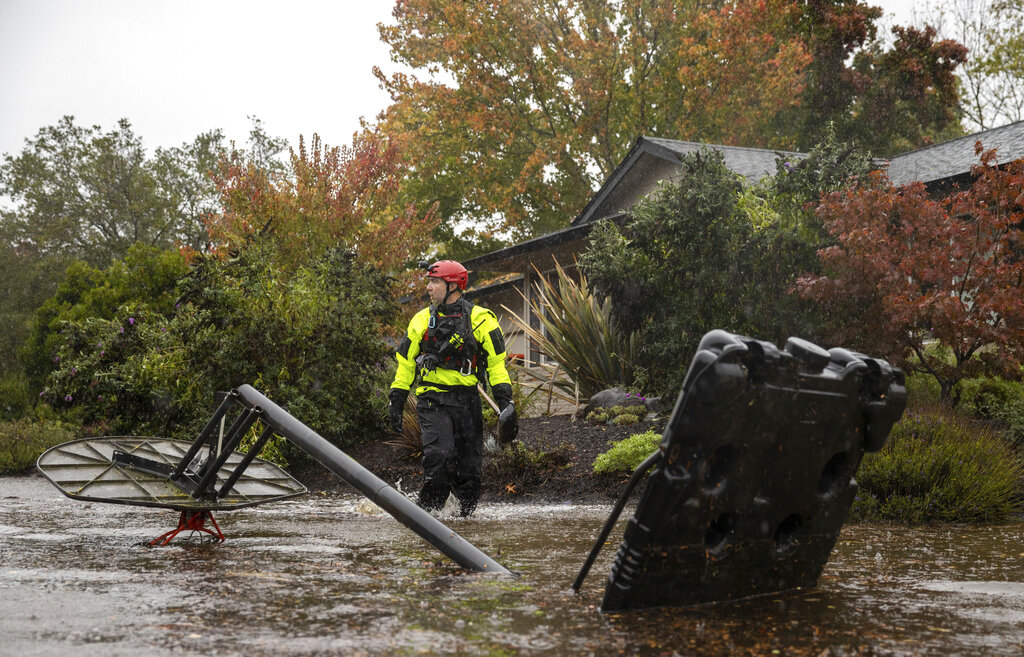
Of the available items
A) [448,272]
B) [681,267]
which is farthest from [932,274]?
[448,272]

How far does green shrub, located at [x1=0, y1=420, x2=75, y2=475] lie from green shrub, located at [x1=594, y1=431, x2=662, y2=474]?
29.7 feet

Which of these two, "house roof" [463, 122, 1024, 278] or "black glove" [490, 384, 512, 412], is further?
"house roof" [463, 122, 1024, 278]

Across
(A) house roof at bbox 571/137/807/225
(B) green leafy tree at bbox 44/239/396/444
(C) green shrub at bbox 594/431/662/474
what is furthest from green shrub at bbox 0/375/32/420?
(C) green shrub at bbox 594/431/662/474

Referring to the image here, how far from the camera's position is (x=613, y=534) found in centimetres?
626

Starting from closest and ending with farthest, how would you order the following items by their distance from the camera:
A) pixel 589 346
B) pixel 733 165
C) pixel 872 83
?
1. pixel 589 346
2. pixel 733 165
3. pixel 872 83

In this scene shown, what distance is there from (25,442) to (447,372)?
421 inches

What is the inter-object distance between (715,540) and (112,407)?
1244 centimetres

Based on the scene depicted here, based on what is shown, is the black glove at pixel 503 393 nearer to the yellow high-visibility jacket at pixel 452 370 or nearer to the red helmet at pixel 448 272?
the yellow high-visibility jacket at pixel 452 370

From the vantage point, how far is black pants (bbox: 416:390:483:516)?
725 centimetres

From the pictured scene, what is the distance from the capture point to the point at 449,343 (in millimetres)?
7238

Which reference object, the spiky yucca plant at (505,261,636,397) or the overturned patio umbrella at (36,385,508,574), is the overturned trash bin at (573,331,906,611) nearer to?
the overturned patio umbrella at (36,385,508,574)

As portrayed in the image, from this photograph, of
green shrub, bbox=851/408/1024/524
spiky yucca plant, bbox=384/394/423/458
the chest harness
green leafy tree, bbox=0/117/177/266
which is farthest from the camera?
green leafy tree, bbox=0/117/177/266

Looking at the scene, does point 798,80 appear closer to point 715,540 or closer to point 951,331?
point 951,331

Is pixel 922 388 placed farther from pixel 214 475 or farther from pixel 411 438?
pixel 214 475
